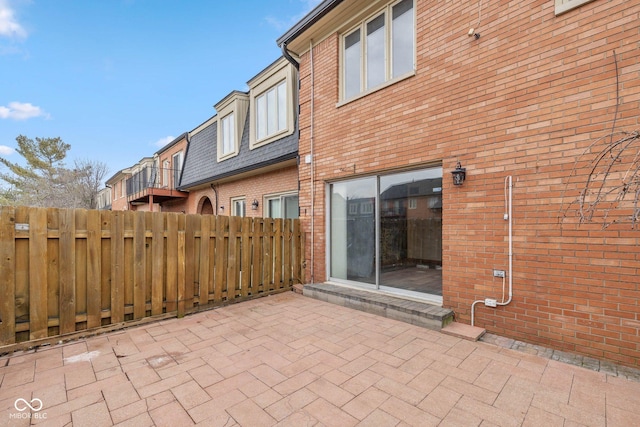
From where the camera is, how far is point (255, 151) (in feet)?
29.2

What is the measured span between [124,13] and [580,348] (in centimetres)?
1581

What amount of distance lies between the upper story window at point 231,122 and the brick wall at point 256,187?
3.88 ft

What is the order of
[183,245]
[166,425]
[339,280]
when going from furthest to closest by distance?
[339,280], [183,245], [166,425]

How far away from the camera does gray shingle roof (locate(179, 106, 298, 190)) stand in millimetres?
7589

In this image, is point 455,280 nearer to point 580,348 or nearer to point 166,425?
point 580,348

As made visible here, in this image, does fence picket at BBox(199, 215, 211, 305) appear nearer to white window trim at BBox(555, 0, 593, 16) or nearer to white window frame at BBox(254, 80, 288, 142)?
white window frame at BBox(254, 80, 288, 142)

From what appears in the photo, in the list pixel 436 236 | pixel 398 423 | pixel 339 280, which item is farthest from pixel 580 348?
pixel 339 280

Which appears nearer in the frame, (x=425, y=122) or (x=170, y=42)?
(x=425, y=122)

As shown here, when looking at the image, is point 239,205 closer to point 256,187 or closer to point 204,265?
point 256,187

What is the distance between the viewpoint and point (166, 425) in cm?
195

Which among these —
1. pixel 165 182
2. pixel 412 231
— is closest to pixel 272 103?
pixel 412 231

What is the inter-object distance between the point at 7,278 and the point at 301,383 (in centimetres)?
352

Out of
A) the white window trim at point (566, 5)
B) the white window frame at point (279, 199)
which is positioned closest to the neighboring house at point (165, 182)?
the white window frame at point (279, 199)

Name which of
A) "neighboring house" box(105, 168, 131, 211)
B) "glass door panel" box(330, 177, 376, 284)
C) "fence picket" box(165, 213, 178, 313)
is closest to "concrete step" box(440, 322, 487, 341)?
"glass door panel" box(330, 177, 376, 284)
